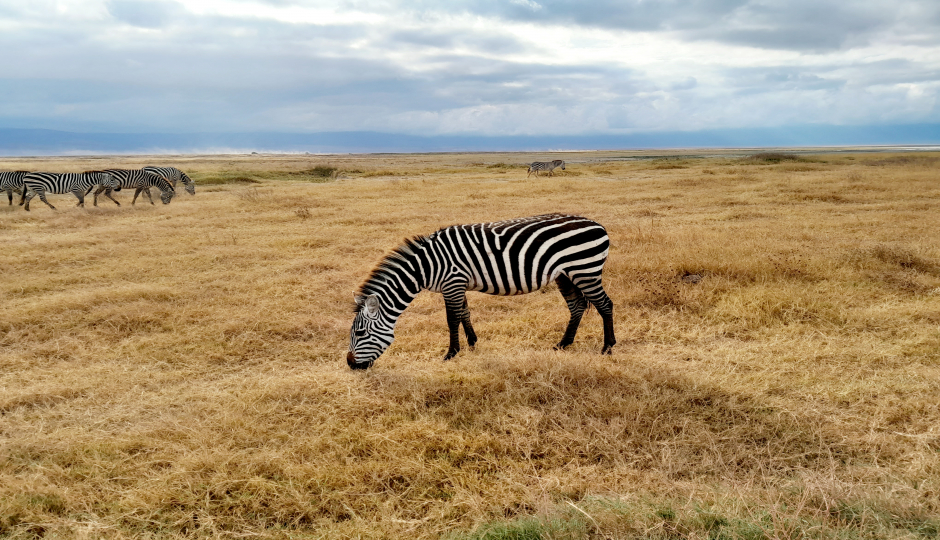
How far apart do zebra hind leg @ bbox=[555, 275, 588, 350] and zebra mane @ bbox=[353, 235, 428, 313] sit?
1.89m

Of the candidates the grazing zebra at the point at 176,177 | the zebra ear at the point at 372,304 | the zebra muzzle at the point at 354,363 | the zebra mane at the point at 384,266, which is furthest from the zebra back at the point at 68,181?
the zebra ear at the point at 372,304

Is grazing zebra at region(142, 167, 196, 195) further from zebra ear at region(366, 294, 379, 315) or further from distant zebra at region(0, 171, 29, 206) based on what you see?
zebra ear at region(366, 294, 379, 315)

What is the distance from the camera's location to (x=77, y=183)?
22.9m

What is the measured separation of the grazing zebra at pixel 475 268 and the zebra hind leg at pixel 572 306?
0.48 ft

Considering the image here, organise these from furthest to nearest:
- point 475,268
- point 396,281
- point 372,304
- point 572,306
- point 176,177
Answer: point 176,177, point 572,306, point 475,268, point 396,281, point 372,304

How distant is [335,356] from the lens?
7.00 metres

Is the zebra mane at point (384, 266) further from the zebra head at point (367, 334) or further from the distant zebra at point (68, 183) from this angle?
the distant zebra at point (68, 183)

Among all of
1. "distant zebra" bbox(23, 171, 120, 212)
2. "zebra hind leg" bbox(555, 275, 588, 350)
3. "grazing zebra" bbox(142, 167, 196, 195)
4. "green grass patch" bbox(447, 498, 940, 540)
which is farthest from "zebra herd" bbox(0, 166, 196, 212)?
"green grass patch" bbox(447, 498, 940, 540)

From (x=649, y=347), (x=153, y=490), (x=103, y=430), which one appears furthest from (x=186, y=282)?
(x=649, y=347)

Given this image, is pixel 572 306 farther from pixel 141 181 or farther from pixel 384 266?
pixel 141 181

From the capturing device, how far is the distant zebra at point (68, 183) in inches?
874

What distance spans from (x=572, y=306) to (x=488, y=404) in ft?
7.37

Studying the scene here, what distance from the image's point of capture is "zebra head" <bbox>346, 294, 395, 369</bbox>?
600 centimetres

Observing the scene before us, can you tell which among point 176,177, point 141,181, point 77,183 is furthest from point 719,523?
point 176,177
